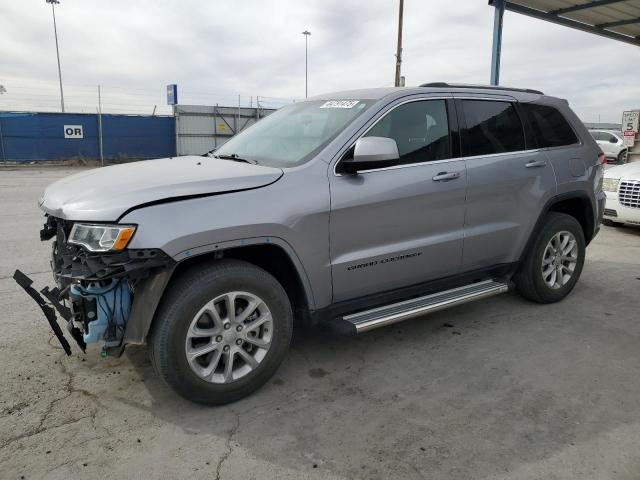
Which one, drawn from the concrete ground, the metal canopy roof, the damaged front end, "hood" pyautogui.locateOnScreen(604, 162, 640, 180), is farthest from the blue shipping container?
the damaged front end

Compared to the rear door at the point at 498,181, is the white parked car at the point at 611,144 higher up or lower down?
higher up

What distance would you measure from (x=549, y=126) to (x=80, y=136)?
24.4 meters

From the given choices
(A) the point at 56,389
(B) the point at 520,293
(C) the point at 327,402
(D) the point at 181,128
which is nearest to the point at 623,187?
(B) the point at 520,293

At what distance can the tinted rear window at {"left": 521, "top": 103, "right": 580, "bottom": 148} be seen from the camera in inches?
178

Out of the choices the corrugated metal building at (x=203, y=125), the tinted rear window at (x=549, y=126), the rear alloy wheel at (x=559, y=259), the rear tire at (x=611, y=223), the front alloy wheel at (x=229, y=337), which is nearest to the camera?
the front alloy wheel at (x=229, y=337)

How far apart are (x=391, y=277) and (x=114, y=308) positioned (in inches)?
70.0

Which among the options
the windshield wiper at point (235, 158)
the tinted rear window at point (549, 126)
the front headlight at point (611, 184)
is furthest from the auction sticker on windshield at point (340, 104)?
the front headlight at point (611, 184)

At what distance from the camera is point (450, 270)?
394 centimetres

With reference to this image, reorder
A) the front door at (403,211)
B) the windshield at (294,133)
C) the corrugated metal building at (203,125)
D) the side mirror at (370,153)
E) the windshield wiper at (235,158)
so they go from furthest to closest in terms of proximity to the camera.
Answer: the corrugated metal building at (203,125), the windshield wiper at (235,158), the windshield at (294,133), the front door at (403,211), the side mirror at (370,153)

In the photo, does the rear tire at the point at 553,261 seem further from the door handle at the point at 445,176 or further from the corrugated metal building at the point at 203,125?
the corrugated metal building at the point at 203,125

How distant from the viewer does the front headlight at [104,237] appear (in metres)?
2.62

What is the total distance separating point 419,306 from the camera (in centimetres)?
366

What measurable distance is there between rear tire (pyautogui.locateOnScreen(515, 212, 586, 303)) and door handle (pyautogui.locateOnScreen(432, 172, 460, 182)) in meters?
1.22

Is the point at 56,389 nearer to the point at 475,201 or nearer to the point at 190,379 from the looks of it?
the point at 190,379
